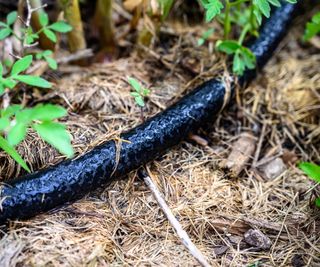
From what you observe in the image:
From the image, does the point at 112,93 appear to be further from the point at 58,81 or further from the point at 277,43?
the point at 277,43

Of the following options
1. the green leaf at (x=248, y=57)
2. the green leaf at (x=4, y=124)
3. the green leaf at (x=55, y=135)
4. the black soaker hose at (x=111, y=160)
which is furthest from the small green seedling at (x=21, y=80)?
the green leaf at (x=248, y=57)

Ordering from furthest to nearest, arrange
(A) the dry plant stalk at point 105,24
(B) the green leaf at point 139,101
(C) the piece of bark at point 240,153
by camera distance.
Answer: (A) the dry plant stalk at point 105,24 < (C) the piece of bark at point 240,153 < (B) the green leaf at point 139,101

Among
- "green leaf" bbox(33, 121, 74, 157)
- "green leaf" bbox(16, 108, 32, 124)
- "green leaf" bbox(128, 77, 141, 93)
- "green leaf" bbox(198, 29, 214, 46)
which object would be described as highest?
"green leaf" bbox(16, 108, 32, 124)

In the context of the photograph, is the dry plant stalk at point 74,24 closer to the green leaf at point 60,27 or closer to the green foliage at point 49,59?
the green leaf at point 60,27

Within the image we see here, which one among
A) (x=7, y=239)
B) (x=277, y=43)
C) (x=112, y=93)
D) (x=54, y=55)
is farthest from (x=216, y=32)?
(x=7, y=239)

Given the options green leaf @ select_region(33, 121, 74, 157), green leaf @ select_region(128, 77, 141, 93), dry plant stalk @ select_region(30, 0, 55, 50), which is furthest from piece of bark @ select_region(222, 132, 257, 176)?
dry plant stalk @ select_region(30, 0, 55, 50)

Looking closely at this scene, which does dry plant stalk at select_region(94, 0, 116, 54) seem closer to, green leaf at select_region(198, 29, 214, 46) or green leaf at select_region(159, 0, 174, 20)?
green leaf at select_region(159, 0, 174, 20)
